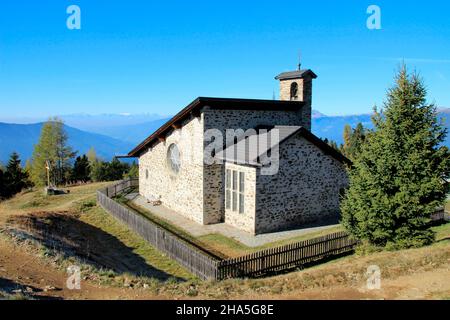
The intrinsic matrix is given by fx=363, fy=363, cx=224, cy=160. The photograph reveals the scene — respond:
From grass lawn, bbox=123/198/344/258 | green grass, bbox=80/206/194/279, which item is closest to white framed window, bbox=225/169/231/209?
grass lawn, bbox=123/198/344/258

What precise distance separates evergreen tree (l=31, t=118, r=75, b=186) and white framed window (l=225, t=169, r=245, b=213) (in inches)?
1669

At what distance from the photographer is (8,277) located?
11.3 metres

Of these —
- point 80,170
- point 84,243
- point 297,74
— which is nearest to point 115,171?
point 80,170

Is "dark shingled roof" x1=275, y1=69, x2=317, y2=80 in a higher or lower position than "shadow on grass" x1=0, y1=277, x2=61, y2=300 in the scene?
higher

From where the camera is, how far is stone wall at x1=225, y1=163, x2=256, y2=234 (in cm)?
1956

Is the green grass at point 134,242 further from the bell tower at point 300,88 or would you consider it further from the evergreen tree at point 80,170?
the evergreen tree at point 80,170

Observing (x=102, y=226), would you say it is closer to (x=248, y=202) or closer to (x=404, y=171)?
(x=248, y=202)

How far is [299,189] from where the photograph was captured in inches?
842

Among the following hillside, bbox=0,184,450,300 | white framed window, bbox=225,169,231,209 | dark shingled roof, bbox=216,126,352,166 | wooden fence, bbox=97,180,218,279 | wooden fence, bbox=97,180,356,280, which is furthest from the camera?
white framed window, bbox=225,169,231,209

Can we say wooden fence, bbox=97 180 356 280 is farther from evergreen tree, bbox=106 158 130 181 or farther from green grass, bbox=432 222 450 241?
evergreen tree, bbox=106 158 130 181

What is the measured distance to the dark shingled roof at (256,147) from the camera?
1948cm

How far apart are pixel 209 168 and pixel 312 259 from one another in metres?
8.24

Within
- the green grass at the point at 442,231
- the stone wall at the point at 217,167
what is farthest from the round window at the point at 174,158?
the green grass at the point at 442,231
